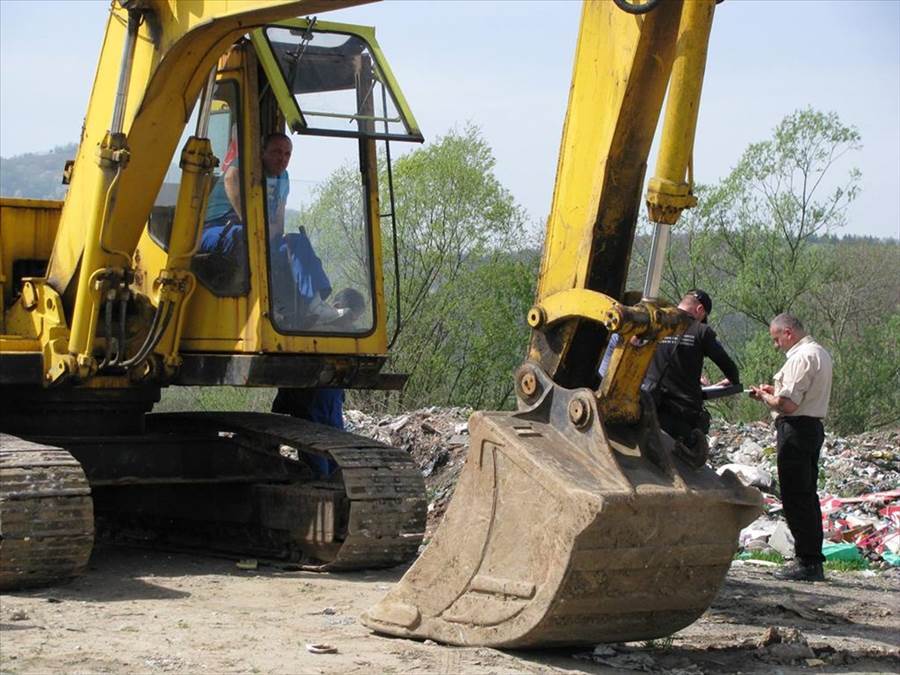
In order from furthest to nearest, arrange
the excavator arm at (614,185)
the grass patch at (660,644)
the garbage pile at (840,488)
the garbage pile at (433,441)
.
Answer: the garbage pile at (433,441) < the garbage pile at (840,488) < the grass patch at (660,644) < the excavator arm at (614,185)

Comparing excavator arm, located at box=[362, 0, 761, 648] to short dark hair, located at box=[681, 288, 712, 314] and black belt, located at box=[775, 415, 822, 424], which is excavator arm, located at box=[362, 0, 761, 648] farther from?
black belt, located at box=[775, 415, 822, 424]

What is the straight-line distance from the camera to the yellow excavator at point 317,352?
6137 millimetres

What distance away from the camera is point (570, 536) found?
19.4ft

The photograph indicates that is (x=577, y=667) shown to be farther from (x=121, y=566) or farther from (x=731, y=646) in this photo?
(x=121, y=566)

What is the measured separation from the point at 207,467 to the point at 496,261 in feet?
54.2

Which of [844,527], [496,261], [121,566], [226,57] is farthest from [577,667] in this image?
[496,261]

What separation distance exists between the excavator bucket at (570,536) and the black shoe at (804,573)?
3.32 meters

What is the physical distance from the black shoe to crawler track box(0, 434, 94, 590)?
4377 millimetres

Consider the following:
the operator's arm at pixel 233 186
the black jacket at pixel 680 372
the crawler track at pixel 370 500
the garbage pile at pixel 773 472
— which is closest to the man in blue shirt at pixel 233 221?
the operator's arm at pixel 233 186

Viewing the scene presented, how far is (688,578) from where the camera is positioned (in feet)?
20.8

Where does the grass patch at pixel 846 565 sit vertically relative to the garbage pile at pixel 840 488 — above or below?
below

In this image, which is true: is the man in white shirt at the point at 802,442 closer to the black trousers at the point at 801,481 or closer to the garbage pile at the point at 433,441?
the black trousers at the point at 801,481

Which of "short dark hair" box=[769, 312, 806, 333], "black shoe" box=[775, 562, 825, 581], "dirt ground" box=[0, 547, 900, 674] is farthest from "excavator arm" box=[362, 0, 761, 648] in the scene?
"short dark hair" box=[769, 312, 806, 333]

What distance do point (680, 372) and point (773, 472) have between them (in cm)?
518
